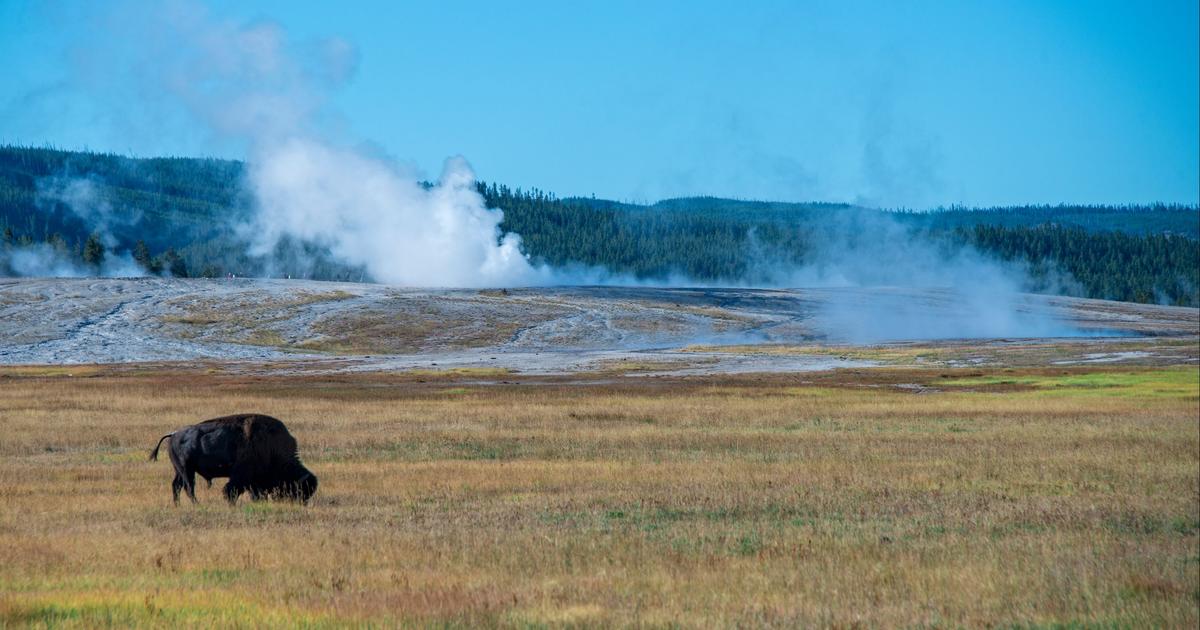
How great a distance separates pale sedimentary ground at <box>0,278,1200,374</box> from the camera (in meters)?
79.8

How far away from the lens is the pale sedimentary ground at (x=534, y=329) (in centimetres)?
7975

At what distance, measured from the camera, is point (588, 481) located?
21031mm

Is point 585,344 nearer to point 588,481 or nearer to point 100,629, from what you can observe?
point 588,481

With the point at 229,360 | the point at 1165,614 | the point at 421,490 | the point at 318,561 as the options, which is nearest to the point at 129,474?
the point at 421,490

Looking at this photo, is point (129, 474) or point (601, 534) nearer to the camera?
point (601, 534)

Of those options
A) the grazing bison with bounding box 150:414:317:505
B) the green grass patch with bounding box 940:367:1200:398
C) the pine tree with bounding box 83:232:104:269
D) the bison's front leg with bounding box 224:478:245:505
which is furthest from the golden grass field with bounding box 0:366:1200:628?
the pine tree with bounding box 83:232:104:269

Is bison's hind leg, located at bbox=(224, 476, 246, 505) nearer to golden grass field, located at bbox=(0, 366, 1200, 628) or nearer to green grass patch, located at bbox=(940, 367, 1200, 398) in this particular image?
golden grass field, located at bbox=(0, 366, 1200, 628)

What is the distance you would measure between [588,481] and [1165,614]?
1136 cm

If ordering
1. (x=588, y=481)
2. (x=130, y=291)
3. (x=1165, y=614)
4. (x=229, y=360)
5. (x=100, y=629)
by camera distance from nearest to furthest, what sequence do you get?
(x=100, y=629)
(x=1165, y=614)
(x=588, y=481)
(x=229, y=360)
(x=130, y=291)

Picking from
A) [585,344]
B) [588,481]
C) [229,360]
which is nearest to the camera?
[588,481]

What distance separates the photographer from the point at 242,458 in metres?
18.4

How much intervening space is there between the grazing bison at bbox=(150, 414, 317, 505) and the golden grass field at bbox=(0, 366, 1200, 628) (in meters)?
0.57

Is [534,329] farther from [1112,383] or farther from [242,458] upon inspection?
[242,458]

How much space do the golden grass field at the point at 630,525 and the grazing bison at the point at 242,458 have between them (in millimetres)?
574
